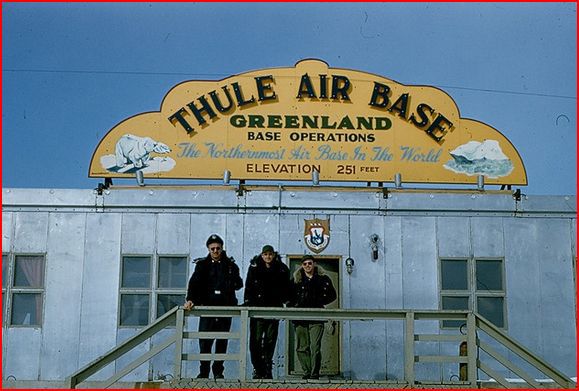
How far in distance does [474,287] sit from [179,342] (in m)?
5.11

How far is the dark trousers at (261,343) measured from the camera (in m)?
11.2

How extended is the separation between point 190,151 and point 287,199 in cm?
218

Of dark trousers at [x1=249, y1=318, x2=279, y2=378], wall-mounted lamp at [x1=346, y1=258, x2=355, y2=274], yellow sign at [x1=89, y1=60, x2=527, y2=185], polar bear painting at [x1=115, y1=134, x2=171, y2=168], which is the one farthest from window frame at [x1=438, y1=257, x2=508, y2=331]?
polar bear painting at [x1=115, y1=134, x2=171, y2=168]

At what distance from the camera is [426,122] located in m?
14.5

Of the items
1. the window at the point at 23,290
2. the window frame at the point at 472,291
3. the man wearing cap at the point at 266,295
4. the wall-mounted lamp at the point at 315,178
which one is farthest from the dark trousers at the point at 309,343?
the window at the point at 23,290

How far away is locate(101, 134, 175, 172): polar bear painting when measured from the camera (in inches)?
547

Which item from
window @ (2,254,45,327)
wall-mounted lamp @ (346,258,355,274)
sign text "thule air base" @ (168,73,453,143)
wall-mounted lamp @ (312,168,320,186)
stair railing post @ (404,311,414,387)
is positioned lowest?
stair railing post @ (404,311,414,387)

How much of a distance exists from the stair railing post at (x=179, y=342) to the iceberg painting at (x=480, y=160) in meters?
5.93

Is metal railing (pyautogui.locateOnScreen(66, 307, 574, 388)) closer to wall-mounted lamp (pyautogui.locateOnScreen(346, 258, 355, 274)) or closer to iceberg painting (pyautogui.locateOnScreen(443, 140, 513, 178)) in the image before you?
wall-mounted lamp (pyautogui.locateOnScreen(346, 258, 355, 274))

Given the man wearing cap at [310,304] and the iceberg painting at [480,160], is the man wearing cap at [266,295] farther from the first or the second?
the iceberg painting at [480,160]

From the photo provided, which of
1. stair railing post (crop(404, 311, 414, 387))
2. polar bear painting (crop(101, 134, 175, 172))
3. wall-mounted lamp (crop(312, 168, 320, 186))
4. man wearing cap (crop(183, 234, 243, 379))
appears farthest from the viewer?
polar bear painting (crop(101, 134, 175, 172))

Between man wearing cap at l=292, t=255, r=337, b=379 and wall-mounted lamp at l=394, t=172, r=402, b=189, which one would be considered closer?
man wearing cap at l=292, t=255, r=337, b=379

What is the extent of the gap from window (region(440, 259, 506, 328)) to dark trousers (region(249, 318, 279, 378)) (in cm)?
319

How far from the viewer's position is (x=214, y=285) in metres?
11.4
